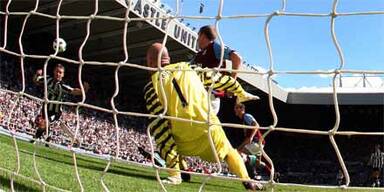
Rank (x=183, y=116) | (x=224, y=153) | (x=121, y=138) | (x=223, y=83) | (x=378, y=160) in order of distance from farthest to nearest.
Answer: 1. (x=121, y=138)
2. (x=378, y=160)
3. (x=223, y=83)
4. (x=224, y=153)
5. (x=183, y=116)

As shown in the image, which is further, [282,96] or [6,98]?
[282,96]

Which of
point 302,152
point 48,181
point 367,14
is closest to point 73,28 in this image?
point 302,152

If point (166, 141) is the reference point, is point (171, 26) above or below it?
above

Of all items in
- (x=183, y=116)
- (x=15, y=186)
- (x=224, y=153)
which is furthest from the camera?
(x=224, y=153)

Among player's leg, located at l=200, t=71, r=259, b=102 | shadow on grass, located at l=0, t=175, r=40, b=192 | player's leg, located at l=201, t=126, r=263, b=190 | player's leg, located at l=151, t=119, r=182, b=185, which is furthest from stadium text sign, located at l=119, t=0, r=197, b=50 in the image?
shadow on grass, located at l=0, t=175, r=40, b=192

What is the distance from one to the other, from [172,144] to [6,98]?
28.6ft

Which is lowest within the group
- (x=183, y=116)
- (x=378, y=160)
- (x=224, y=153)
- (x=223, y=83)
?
(x=378, y=160)

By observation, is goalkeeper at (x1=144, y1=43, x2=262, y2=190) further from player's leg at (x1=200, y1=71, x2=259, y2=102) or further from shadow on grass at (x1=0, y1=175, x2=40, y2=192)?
shadow on grass at (x1=0, y1=175, x2=40, y2=192)

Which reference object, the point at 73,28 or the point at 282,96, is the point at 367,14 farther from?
the point at 282,96

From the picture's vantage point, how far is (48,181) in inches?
136

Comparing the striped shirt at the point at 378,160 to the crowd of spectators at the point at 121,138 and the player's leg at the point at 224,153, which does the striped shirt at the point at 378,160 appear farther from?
the player's leg at the point at 224,153

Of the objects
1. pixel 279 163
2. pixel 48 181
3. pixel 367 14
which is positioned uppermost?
pixel 367 14

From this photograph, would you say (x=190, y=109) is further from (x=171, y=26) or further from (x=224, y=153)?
(x=171, y=26)

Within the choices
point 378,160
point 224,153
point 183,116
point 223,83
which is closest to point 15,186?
point 183,116
